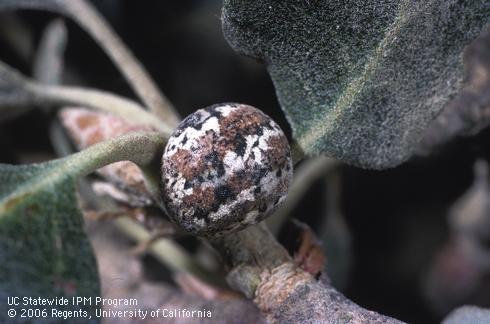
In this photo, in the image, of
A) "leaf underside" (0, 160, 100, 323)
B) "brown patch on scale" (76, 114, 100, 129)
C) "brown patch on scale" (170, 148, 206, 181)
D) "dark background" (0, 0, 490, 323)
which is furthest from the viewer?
"dark background" (0, 0, 490, 323)

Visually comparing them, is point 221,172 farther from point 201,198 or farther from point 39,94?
point 39,94

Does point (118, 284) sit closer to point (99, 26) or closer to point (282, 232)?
point (282, 232)

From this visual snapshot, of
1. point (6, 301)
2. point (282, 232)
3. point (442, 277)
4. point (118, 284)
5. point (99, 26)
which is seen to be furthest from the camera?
point (442, 277)

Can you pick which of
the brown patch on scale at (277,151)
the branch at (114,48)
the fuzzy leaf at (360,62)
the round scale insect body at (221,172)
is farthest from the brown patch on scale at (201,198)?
the branch at (114,48)

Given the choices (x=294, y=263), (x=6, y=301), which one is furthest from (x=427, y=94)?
(x=6, y=301)

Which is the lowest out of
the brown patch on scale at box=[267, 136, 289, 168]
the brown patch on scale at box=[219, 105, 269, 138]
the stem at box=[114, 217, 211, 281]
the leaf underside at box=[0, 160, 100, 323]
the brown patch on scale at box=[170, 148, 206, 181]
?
the stem at box=[114, 217, 211, 281]

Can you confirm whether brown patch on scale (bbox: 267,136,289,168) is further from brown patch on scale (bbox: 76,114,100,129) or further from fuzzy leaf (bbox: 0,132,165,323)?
brown patch on scale (bbox: 76,114,100,129)

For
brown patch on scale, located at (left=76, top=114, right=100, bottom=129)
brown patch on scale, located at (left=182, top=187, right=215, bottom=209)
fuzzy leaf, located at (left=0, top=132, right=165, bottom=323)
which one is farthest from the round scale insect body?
brown patch on scale, located at (left=76, top=114, right=100, bottom=129)
